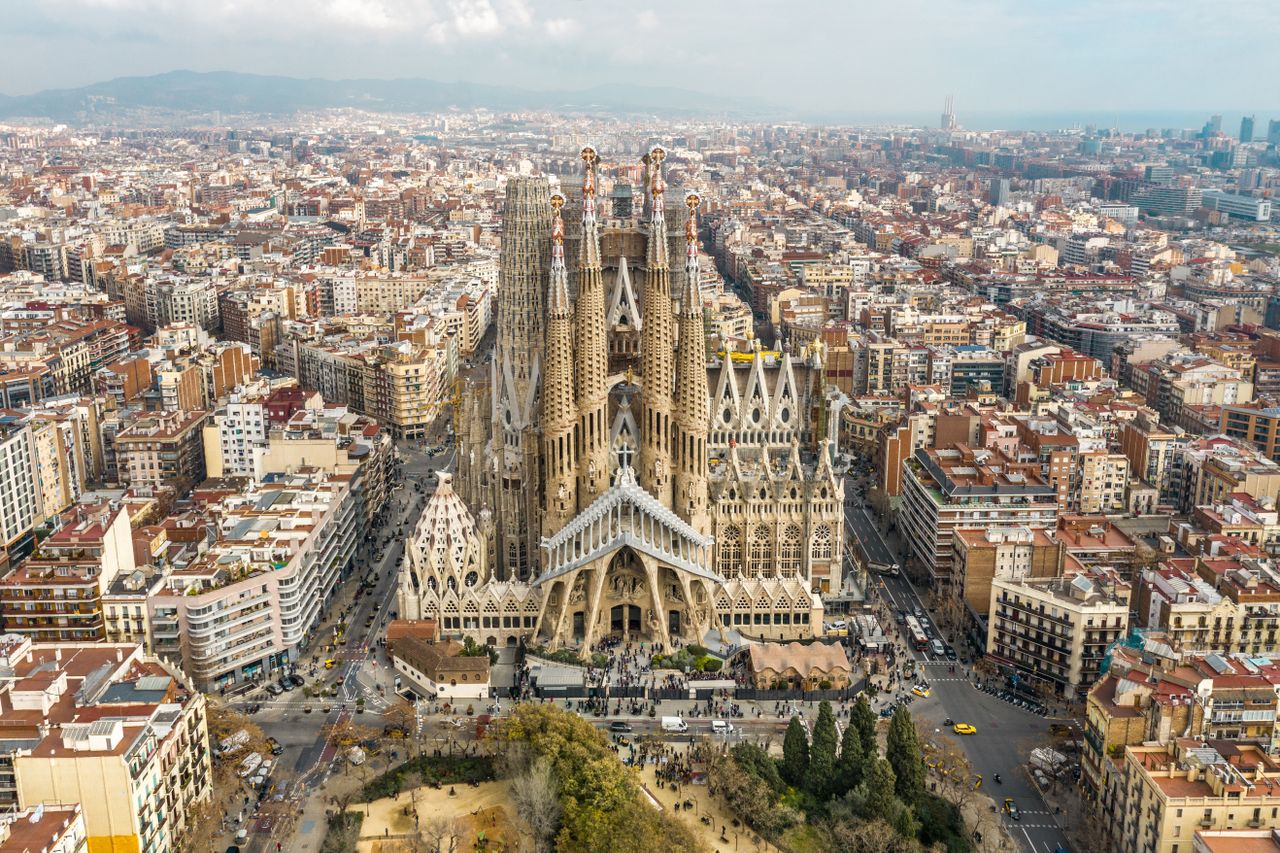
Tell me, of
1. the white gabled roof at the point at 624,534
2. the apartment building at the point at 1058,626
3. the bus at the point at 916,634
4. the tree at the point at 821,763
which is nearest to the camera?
the tree at the point at 821,763

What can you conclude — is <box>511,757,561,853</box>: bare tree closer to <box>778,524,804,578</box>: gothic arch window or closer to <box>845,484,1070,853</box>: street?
<box>845,484,1070,853</box>: street

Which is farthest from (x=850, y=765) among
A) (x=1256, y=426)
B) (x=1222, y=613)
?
→ (x=1256, y=426)

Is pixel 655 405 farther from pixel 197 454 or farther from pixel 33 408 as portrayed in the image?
pixel 33 408

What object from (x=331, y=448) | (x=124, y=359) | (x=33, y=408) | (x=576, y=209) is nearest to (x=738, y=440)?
(x=576, y=209)

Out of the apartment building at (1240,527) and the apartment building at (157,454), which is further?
the apartment building at (157,454)

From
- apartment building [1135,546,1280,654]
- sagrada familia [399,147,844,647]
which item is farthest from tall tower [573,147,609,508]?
apartment building [1135,546,1280,654]

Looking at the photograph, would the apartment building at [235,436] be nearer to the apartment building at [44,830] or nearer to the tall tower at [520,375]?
the tall tower at [520,375]

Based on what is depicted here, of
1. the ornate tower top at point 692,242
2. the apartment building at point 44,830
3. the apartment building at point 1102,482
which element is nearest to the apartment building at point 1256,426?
the apartment building at point 1102,482
